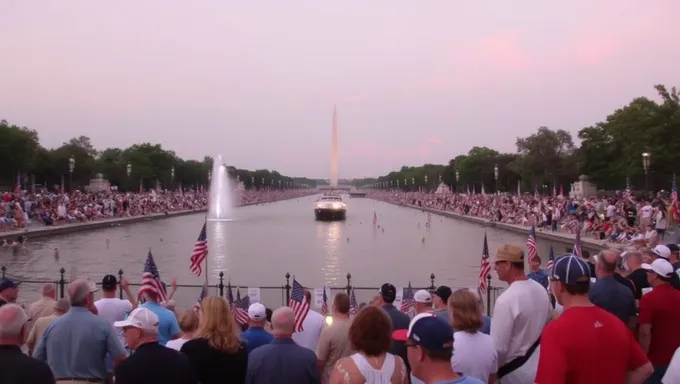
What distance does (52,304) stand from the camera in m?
8.62

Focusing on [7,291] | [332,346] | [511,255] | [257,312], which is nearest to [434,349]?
[511,255]

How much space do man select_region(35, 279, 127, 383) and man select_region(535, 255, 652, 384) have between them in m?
4.03

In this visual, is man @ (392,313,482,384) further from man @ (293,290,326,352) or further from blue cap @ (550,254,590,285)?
man @ (293,290,326,352)

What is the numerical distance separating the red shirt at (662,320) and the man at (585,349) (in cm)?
219

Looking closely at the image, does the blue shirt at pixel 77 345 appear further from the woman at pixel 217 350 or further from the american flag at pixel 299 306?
the american flag at pixel 299 306

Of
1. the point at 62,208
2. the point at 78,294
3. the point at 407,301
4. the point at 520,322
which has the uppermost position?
the point at 78,294

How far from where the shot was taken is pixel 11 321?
475 cm

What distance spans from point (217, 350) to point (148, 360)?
34.7 inches

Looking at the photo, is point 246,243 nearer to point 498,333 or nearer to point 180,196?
point 498,333

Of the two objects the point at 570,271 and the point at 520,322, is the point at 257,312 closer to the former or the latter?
the point at 520,322

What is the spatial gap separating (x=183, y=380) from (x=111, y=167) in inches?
5669

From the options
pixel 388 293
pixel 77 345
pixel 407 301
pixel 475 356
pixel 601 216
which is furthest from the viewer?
pixel 601 216

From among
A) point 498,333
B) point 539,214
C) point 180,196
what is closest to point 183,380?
point 498,333

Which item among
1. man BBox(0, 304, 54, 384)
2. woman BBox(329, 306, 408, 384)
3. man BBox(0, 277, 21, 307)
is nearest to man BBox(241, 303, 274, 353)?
woman BBox(329, 306, 408, 384)
